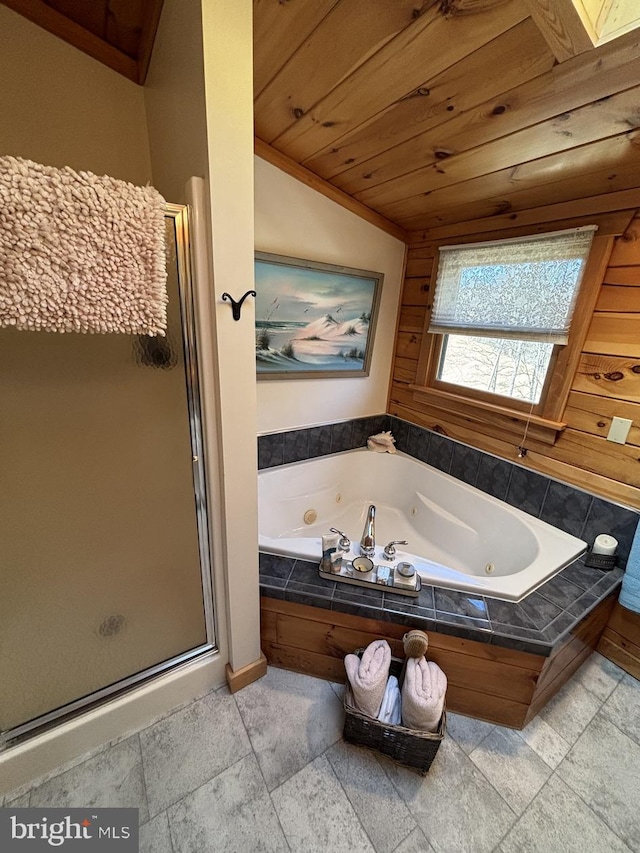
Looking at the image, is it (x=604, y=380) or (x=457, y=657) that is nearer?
(x=457, y=657)

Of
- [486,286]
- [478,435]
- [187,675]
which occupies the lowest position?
[187,675]

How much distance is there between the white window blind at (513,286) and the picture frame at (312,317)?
446mm

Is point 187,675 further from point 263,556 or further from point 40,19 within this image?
point 40,19

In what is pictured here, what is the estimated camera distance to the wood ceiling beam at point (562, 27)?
0.76 m

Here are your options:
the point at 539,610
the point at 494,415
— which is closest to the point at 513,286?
the point at 494,415

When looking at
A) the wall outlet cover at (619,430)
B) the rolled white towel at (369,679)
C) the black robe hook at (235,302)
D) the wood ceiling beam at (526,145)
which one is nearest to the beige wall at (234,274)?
the black robe hook at (235,302)

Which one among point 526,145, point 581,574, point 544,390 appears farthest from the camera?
point 544,390

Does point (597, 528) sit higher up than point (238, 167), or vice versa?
point (238, 167)

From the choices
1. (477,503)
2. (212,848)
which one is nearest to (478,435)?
(477,503)

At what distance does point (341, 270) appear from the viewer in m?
1.95

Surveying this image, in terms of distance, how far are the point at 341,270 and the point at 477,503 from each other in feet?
5.14

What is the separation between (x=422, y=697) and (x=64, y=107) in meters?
2.17

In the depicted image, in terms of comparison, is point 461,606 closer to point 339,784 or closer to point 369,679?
point 369,679

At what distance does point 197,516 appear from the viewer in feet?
3.84
